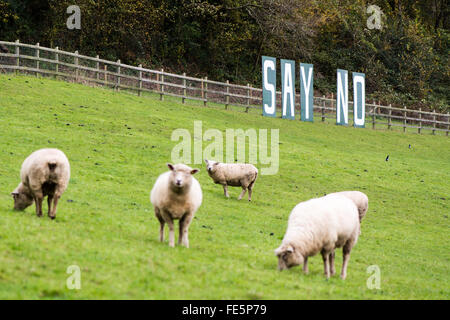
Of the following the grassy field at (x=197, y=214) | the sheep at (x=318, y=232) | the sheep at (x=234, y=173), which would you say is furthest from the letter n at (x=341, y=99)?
the sheep at (x=318, y=232)

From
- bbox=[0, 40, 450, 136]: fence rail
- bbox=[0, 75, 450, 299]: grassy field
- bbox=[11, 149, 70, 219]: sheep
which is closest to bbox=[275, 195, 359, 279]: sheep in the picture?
bbox=[0, 75, 450, 299]: grassy field

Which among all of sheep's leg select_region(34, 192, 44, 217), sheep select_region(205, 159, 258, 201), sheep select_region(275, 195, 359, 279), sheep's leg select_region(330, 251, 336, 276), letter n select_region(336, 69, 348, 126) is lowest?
sheep's leg select_region(330, 251, 336, 276)

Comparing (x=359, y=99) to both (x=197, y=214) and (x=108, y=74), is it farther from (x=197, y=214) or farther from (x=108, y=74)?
(x=197, y=214)

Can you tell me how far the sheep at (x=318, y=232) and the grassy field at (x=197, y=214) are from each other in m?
0.28

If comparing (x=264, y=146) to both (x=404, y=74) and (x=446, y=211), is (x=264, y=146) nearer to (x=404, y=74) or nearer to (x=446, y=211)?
(x=446, y=211)

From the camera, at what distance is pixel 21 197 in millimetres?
10531

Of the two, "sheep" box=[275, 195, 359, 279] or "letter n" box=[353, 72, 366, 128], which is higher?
"letter n" box=[353, 72, 366, 128]

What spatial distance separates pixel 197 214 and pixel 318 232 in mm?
5015

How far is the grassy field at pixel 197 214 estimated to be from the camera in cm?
756

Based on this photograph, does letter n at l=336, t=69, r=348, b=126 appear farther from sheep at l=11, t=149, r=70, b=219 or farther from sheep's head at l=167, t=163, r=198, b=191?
sheep's head at l=167, t=163, r=198, b=191

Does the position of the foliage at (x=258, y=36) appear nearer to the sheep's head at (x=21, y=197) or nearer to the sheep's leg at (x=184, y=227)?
the sheep's head at (x=21, y=197)

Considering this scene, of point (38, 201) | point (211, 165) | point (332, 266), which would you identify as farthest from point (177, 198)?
point (211, 165)

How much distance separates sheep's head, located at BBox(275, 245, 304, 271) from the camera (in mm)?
8695
